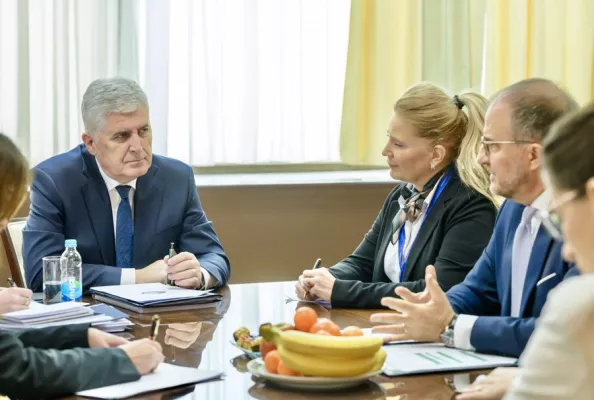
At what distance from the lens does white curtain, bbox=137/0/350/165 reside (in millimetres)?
4773

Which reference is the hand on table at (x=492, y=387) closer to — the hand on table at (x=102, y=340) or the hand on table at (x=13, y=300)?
the hand on table at (x=102, y=340)

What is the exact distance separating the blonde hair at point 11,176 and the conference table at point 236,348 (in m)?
0.48

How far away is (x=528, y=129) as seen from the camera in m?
2.62

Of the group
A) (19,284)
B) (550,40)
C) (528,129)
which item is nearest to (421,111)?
(528,129)

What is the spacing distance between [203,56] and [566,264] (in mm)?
2770

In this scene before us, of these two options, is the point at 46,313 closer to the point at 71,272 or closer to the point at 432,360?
the point at 71,272

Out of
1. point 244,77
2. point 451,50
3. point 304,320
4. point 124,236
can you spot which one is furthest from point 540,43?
point 304,320

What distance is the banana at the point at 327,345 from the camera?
1.89m

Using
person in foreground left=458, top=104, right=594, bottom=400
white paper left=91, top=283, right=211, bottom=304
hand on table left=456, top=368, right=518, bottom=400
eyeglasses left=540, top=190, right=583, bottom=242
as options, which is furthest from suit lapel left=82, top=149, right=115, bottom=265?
person in foreground left=458, top=104, right=594, bottom=400

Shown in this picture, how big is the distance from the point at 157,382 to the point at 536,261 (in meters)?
1.06

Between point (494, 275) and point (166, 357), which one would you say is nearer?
point (166, 357)

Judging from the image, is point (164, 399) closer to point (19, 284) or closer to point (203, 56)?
point (19, 284)

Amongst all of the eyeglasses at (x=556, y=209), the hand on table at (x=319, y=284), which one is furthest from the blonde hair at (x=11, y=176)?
the hand on table at (x=319, y=284)

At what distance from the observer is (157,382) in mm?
2004
